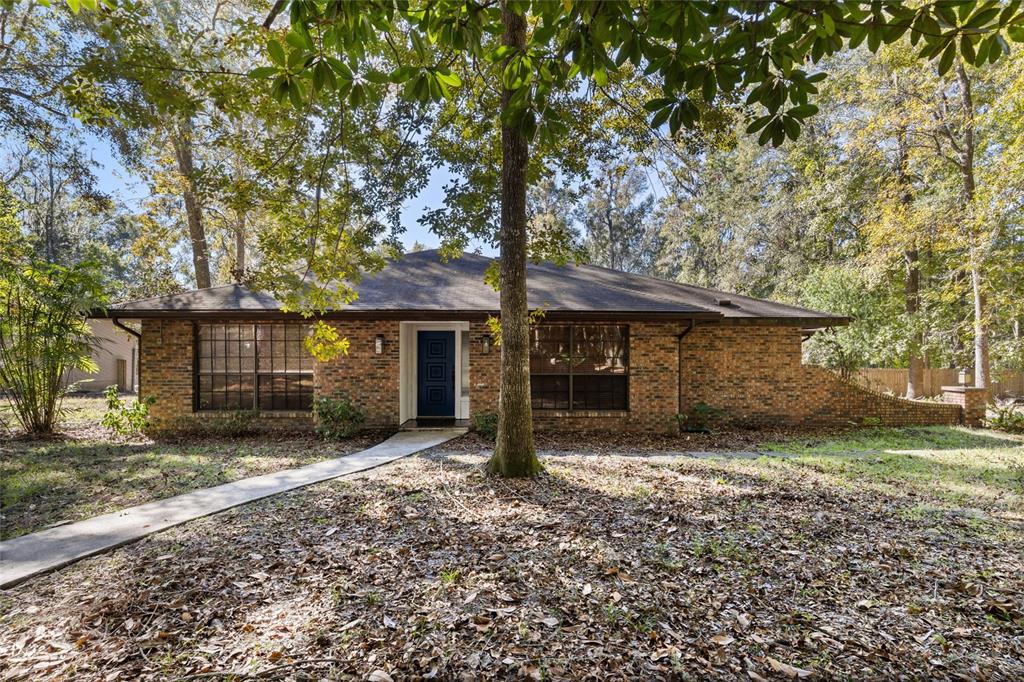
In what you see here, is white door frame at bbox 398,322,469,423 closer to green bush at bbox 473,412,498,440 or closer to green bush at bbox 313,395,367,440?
green bush at bbox 313,395,367,440

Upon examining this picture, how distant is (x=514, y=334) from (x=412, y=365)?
5.26 meters

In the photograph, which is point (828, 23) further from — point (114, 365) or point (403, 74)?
point (114, 365)

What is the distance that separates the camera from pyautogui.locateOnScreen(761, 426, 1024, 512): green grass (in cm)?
537

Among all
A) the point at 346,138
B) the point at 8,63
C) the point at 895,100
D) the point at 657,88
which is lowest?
the point at 346,138

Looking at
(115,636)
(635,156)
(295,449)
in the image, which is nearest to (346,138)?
(635,156)

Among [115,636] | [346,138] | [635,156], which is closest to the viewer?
[115,636]

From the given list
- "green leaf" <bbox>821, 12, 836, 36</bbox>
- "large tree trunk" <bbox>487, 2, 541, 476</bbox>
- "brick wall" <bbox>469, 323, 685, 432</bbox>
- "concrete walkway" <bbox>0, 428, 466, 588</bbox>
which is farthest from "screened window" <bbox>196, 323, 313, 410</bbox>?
"green leaf" <bbox>821, 12, 836, 36</bbox>

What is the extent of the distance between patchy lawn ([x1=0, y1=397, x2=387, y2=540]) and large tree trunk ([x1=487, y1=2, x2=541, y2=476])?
3.28m

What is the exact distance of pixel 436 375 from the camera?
10.7 m

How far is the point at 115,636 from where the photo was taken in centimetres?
269

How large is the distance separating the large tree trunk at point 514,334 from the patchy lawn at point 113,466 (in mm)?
3284

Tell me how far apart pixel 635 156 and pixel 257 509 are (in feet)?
23.7

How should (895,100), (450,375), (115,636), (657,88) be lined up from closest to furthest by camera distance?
(115,636)
(657,88)
(450,375)
(895,100)

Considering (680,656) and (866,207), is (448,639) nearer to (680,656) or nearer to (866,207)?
(680,656)
